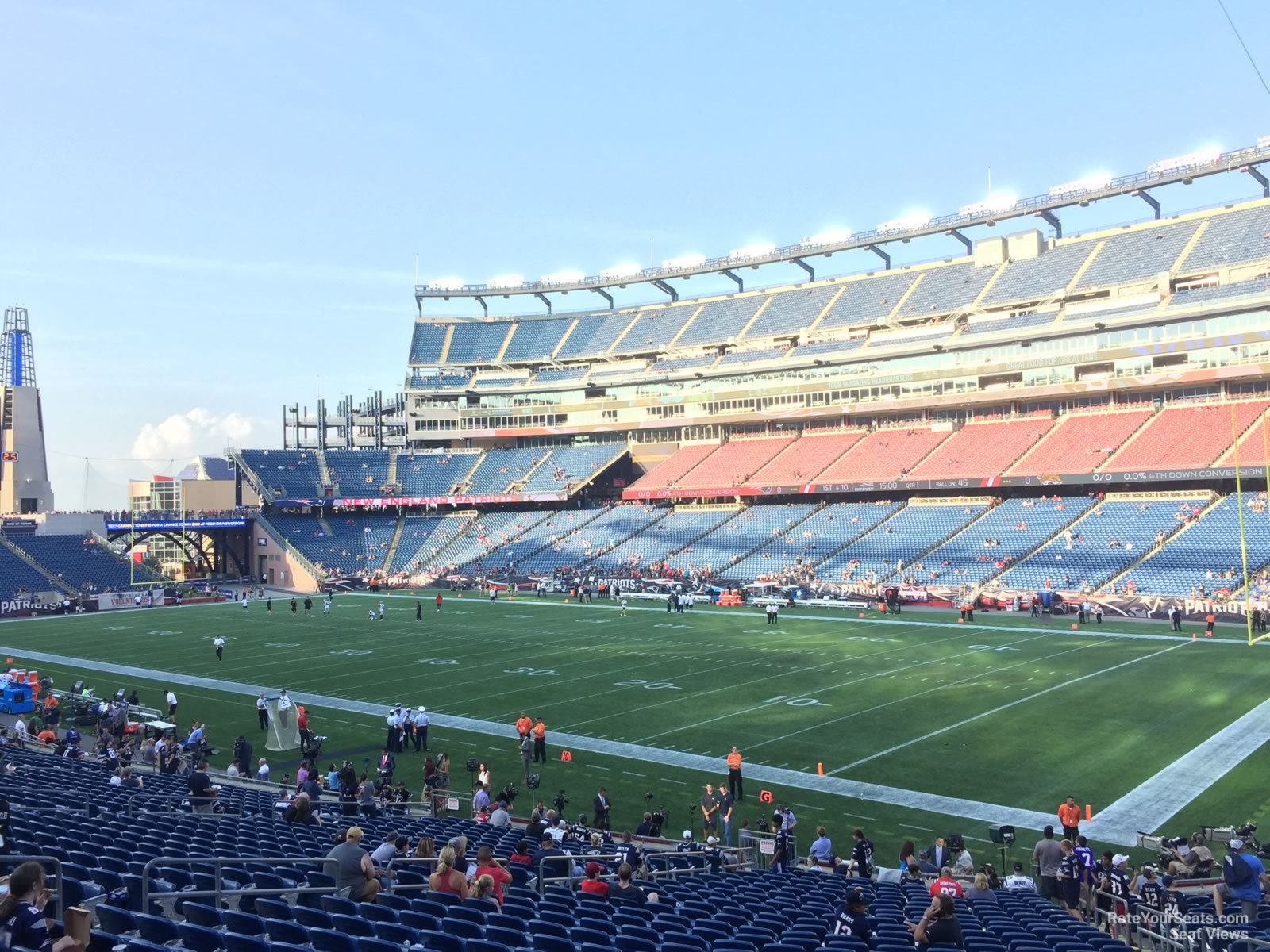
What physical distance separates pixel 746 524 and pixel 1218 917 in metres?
56.0

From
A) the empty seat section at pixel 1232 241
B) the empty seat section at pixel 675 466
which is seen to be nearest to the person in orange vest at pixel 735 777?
the empty seat section at pixel 1232 241

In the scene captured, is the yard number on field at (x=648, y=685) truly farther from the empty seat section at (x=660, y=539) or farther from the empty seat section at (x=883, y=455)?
the empty seat section at (x=883, y=455)

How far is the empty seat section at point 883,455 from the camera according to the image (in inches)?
2522

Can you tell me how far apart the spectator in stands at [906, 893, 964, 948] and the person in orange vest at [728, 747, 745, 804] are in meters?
11.0

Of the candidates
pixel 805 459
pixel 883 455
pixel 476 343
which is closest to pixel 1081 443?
pixel 883 455

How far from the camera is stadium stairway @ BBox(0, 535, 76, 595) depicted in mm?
63625

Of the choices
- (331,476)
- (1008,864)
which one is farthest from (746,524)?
(1008,864)

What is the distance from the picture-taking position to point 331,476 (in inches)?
3344

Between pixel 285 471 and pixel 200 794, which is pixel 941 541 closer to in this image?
pixel 200 794

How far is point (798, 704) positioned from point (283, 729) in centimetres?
1363

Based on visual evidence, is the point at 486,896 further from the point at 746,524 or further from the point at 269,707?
the point at 746,524

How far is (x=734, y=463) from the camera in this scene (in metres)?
74.4

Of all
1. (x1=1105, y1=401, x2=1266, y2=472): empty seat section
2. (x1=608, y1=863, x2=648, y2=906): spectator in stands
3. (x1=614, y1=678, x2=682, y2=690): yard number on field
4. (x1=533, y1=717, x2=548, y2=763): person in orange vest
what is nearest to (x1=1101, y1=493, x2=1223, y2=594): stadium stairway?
(x1=1105, y1=401, x2=1266, y2=472): empty seat section

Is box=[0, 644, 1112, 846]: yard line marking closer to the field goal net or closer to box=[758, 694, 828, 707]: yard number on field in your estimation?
the field goal net
